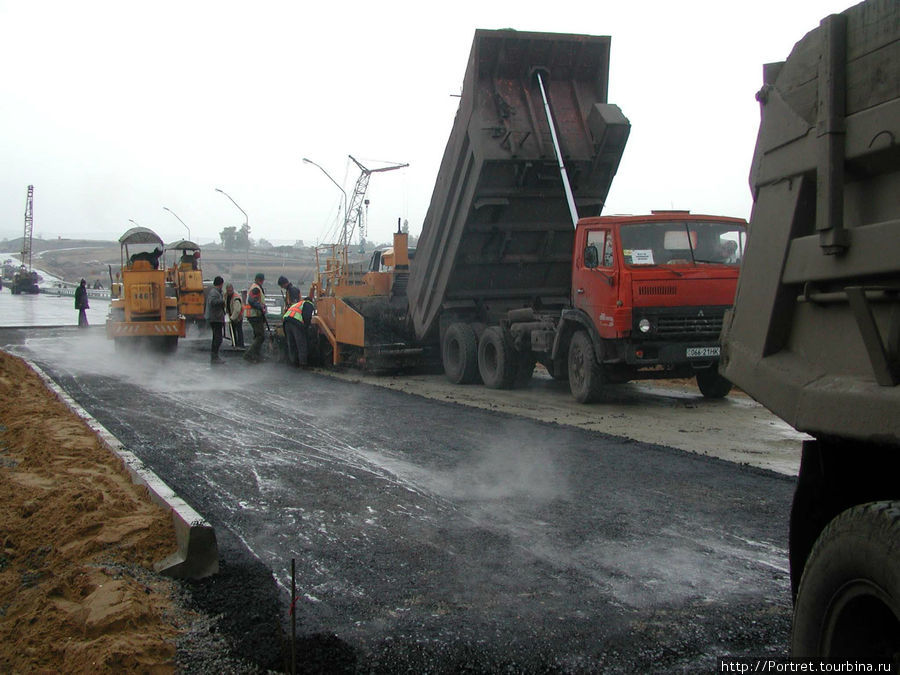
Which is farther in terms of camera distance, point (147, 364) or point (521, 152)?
point (147, 364)

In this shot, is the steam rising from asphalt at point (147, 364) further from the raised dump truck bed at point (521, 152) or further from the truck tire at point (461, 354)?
the raised dump truck bed at point (521, 152)

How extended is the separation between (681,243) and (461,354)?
14.6ft

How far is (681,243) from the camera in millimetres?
10961

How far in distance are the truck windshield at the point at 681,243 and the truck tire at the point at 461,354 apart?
3.93m

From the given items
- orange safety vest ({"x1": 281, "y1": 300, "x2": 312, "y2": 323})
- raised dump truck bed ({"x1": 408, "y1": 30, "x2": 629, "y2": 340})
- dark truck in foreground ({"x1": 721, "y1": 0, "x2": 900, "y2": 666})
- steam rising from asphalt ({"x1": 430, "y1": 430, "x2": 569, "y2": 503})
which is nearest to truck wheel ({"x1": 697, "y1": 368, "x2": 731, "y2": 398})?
raised dump truck bed ({"x1": 408, "y1": 30, "x2": 629, "y2": 340})

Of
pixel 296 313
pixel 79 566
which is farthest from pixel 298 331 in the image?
pixel 79 566

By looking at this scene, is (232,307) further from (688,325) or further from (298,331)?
(688,325)

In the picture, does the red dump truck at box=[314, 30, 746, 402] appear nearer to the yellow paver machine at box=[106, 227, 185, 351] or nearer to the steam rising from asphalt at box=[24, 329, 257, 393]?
the steam rising from asphalt at box=[24, 329, 257, 393]

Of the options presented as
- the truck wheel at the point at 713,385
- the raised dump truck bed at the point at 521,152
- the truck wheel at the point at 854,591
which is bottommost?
the truck wheel at the point at 713,385

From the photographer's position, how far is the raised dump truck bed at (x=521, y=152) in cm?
1215

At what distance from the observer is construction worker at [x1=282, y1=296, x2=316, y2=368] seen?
56.8ft

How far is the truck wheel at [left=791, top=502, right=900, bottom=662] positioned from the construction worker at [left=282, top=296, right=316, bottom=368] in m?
15.1

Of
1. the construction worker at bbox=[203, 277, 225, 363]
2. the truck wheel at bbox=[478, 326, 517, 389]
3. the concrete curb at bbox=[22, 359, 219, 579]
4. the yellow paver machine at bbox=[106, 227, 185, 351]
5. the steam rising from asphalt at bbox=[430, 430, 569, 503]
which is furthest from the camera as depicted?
the yellow paver machine at bbox=[106, 227, 185, 351]

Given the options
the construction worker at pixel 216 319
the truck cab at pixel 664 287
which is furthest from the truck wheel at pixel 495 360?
the construction worker at pixel 216 319
